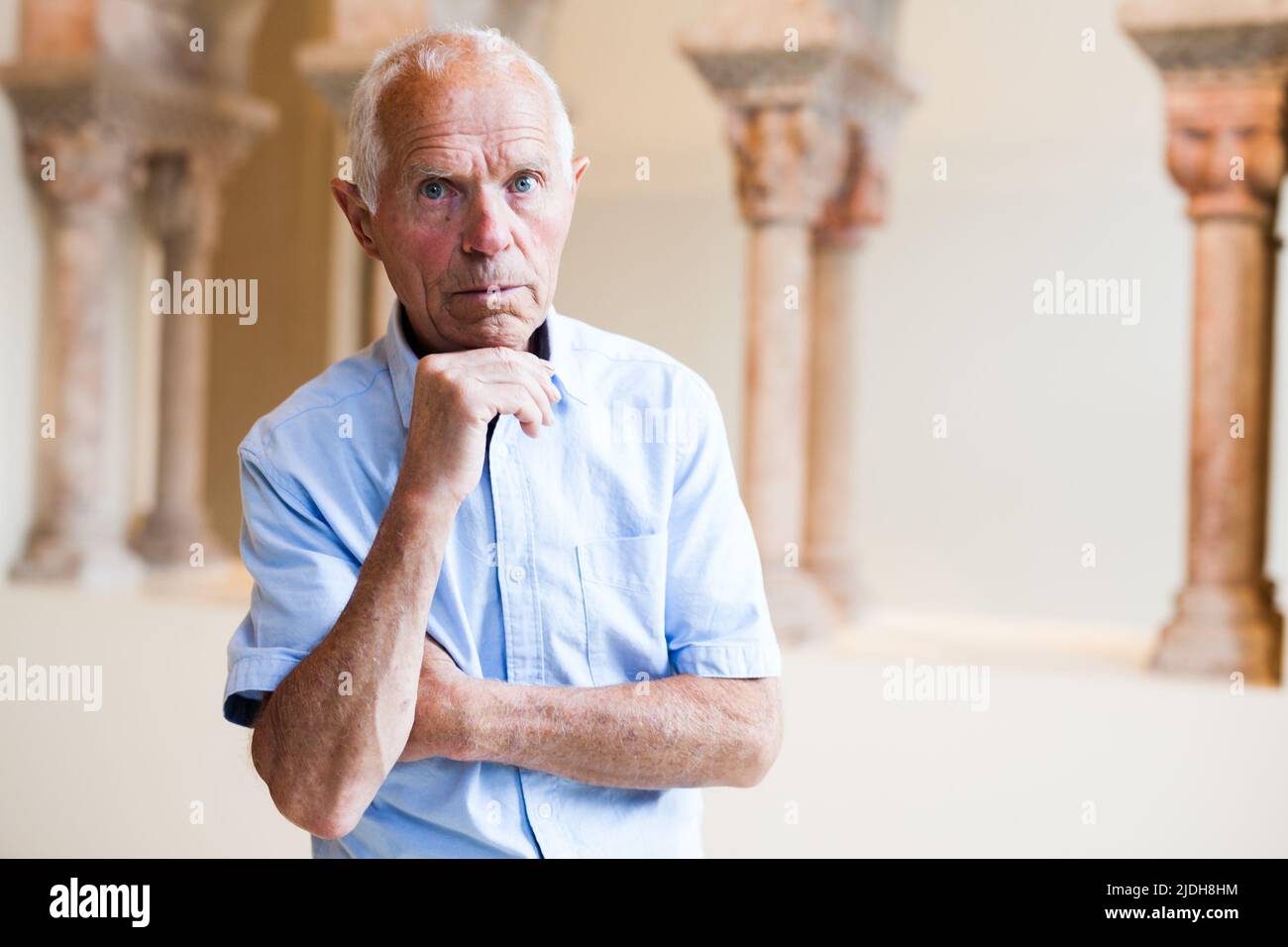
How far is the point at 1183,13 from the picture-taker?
4102 mm

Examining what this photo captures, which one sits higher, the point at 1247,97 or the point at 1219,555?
the point at 1247,97

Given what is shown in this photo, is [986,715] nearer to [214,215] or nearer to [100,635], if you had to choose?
[100,635]

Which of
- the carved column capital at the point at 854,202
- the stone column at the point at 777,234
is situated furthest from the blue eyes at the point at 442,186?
the carved column capital at the point at 854,202

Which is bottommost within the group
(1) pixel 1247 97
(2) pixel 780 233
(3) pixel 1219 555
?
(3) pixel 1219 555

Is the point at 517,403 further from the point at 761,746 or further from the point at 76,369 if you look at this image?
the point at 76,369

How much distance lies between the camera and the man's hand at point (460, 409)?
1144mm

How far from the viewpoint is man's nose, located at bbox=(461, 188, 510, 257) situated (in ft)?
3.85

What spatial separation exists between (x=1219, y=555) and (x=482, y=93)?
3628mm

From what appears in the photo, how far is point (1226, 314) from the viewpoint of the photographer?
420 centimetres

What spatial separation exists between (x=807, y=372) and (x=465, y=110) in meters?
4.26

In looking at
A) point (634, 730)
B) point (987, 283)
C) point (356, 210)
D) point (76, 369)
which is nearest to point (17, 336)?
point (76, 369)

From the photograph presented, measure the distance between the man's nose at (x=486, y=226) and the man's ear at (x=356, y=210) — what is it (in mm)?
117

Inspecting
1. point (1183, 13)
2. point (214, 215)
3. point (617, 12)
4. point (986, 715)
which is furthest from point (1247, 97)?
point (214, 215)
